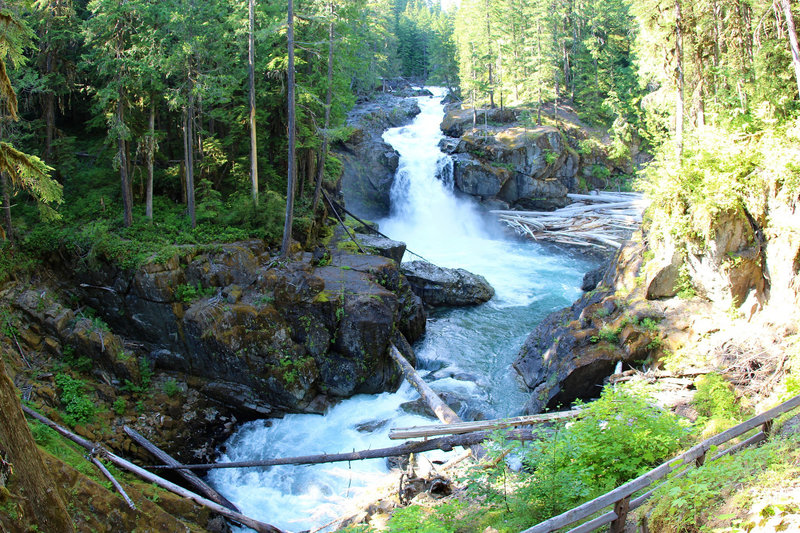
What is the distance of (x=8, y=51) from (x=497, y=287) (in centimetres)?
1835

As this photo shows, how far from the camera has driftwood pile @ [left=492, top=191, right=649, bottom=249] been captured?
26728 millimetres

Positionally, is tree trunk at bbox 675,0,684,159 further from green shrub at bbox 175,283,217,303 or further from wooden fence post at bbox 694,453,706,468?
green shrub at bbox 175,283,217,303

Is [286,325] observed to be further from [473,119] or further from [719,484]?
[473,119]

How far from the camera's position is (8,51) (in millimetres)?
6242

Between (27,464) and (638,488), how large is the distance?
681 centimetres

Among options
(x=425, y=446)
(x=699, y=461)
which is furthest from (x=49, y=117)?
(x=699, y=461)

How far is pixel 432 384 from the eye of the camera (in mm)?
14422

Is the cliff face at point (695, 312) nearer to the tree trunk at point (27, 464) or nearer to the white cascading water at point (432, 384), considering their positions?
the white cascading water at point (432, 384)

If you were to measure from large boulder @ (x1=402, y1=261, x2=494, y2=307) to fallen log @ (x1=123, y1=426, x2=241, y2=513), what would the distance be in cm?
1132

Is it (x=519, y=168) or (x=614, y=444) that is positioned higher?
(x=519, y=168)

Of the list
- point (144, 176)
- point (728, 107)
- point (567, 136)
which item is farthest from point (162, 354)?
point (567, 136)

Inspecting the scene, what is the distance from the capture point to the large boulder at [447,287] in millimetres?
19922

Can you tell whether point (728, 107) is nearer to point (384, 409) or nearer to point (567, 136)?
point (384, 409)

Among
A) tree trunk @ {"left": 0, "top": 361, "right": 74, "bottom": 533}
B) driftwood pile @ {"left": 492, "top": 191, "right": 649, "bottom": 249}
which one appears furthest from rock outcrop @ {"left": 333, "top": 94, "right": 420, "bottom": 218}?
tree trunk @ {"left": 0, "top": 361, "right": 74, "bottom": 533}
